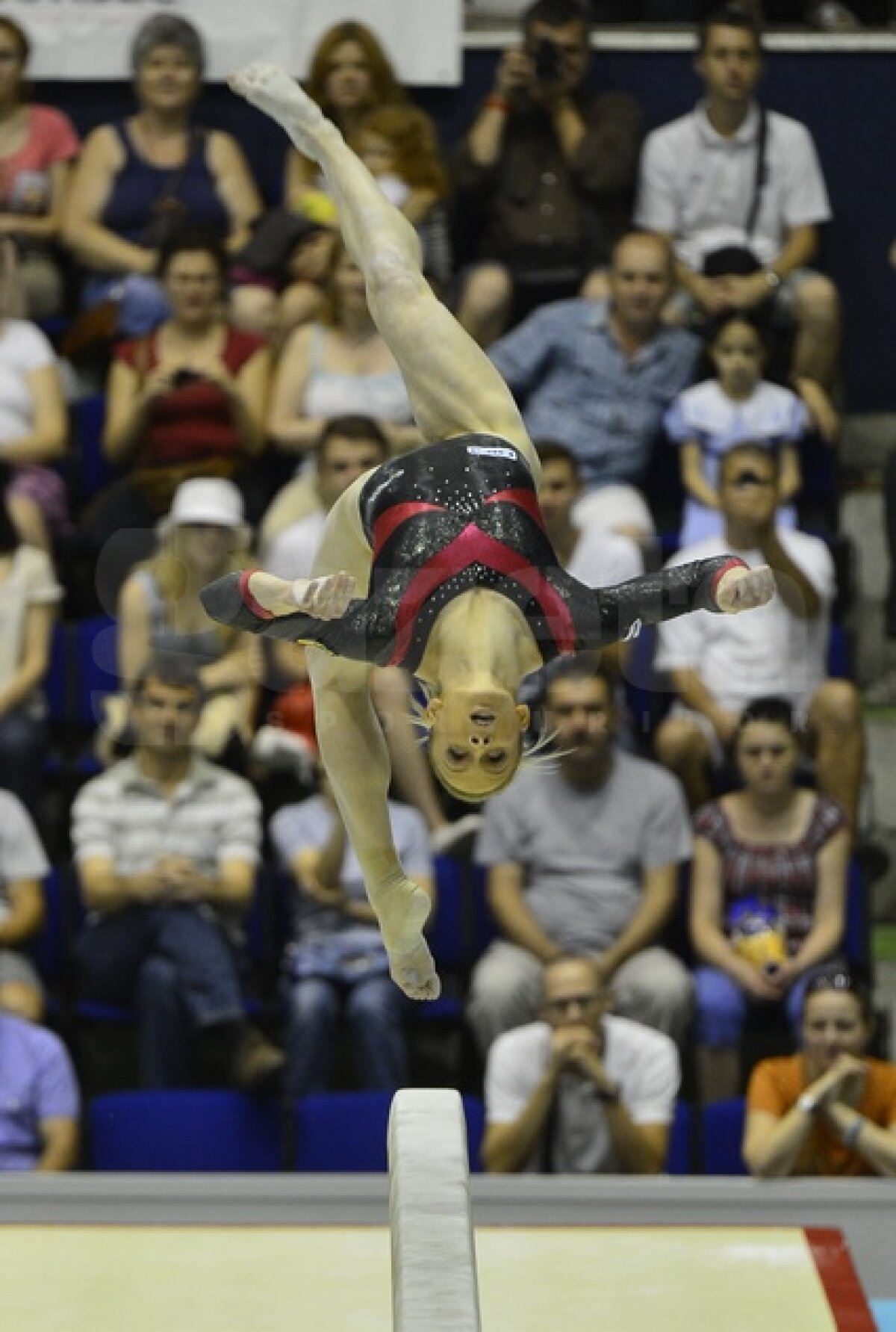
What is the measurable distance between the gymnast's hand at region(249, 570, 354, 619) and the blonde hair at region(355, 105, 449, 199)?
12.7 ft

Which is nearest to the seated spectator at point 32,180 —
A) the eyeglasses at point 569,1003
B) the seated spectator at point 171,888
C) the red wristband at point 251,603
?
the seated spectator at point 171,888

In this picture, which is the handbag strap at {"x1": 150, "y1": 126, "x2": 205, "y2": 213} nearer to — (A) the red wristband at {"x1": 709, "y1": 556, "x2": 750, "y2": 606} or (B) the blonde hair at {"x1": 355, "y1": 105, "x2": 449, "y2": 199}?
(B) the blonde hair at {"x1": 355, "y1": 105, "x2": 449, "y2": 199}

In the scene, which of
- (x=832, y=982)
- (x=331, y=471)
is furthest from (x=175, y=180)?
(x=832, y=982)

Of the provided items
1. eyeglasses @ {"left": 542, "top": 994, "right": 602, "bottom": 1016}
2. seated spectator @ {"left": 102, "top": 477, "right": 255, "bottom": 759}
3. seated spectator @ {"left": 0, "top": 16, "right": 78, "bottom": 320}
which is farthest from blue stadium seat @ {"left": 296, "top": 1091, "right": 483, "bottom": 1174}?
seated spectator @ {"left": 0, "top": 16, "right": 78, "bottom": 320}

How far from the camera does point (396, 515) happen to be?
4.27m

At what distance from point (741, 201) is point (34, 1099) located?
3.48 meters

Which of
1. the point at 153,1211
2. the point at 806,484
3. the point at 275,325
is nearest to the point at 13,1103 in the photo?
the point at 153,1211

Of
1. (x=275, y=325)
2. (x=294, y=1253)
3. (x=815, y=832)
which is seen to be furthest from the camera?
(x=275, y=325)

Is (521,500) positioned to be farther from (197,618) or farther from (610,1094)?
(197,618)

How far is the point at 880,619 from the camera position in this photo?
779 centimetres

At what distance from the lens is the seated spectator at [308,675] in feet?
22.2

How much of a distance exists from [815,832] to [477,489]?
8.31ft

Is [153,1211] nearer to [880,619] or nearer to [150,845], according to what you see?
[150,845]

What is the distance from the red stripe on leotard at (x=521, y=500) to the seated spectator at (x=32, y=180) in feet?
12.5
